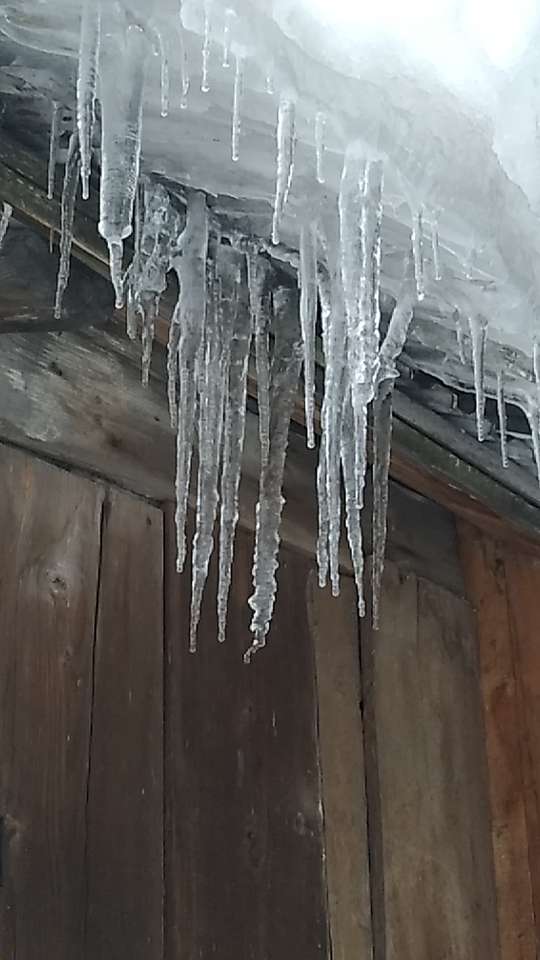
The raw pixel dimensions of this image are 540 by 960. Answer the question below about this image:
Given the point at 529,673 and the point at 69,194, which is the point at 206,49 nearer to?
the point at 69,194

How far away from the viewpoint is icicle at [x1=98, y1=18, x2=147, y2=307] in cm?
110

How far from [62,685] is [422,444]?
0.55 metres

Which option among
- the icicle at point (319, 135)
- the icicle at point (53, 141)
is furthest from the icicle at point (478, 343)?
the icicle at point (53, 141)

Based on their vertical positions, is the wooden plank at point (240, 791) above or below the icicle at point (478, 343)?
below

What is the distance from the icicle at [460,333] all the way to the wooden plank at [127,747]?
566 mm

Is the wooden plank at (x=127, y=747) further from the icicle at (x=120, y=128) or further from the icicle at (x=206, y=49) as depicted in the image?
Result: the icicle at (x=206, y=49)

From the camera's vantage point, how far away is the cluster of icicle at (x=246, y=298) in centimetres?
113

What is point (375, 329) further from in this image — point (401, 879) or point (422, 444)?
point (401, 879)

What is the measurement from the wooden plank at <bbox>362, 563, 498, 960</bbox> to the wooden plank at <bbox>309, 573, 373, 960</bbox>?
0.03 m

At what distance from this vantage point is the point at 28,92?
49.3 inches

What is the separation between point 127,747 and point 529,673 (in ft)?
3.08

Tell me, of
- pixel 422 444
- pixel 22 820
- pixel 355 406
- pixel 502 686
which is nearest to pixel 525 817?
pixel 502 686

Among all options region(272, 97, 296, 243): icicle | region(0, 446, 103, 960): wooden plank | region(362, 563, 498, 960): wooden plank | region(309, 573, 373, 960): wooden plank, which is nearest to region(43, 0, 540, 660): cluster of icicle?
region(272, 97, 296, 243): icicle

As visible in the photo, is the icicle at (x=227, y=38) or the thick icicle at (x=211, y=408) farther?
the thick icicle at (x=211, y=408)
